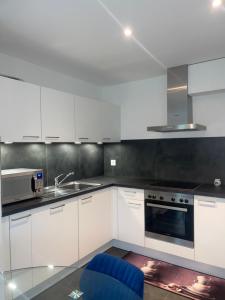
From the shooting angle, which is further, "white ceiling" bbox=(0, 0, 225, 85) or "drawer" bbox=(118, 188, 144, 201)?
"drawer" bbox=(118, 188, 144, 201)

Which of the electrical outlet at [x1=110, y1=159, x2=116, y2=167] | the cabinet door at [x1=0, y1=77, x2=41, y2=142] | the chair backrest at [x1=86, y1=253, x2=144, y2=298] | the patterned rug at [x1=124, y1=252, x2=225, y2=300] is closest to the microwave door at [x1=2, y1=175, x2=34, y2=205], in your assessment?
the cabinet door at [x1=0, y1=77, x2=41, y2=142]

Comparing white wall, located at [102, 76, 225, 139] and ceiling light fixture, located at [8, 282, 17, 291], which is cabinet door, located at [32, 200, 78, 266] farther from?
white wall, located at [102, 76, 225, 139]

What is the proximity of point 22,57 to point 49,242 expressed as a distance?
2.03m

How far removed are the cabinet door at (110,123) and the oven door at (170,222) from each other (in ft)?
3.82

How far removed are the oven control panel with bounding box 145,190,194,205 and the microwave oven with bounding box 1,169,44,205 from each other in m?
1.33

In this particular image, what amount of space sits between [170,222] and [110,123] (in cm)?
→ 169

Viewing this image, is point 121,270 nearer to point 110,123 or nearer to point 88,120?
point 88,120

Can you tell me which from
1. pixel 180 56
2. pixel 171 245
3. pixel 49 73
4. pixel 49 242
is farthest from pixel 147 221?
pixel 49 73

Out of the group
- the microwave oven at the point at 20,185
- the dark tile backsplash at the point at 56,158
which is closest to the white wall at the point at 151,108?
the dark tile backsplash at the point at 56,158

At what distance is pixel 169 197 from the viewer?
273 centimetres

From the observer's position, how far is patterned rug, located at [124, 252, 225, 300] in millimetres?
2205

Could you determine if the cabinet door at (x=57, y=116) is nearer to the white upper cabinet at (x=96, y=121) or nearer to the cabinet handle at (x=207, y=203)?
the white upper cabinet at (x=96, y=121)

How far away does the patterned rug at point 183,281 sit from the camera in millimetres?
2205

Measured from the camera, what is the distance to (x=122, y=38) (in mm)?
2125
